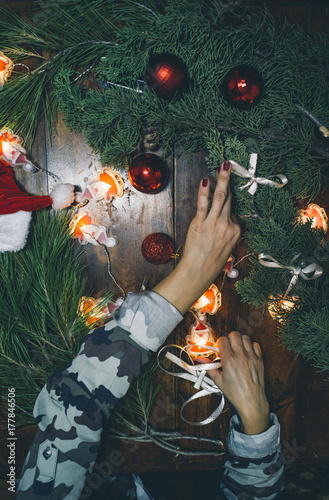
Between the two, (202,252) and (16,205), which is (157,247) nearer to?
(202,252)

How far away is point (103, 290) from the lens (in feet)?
3.18

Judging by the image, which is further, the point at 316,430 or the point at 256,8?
the point at 316,430

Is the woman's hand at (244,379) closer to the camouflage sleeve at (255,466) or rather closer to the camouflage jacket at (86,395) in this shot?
the camouflage sleeve at (255,466)

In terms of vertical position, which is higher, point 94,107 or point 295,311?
point 94,107

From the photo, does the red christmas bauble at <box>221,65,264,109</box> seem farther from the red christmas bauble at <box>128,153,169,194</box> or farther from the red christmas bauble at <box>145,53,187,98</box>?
the red christmas bauble at <box>128,153,169,194</box>

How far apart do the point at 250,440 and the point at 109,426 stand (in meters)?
0.42

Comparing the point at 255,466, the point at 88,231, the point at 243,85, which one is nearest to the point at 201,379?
the point at 255,466

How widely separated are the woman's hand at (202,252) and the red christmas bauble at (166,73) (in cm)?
24

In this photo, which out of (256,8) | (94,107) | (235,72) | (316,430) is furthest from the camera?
(316,430)

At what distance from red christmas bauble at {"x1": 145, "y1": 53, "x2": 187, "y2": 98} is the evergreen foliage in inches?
16.7

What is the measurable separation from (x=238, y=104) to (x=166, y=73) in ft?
0.59

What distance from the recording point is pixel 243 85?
26.3 inches

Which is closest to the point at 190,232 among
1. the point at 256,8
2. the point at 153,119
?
the point at 153,119

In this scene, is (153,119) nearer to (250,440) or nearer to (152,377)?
(152,377)
